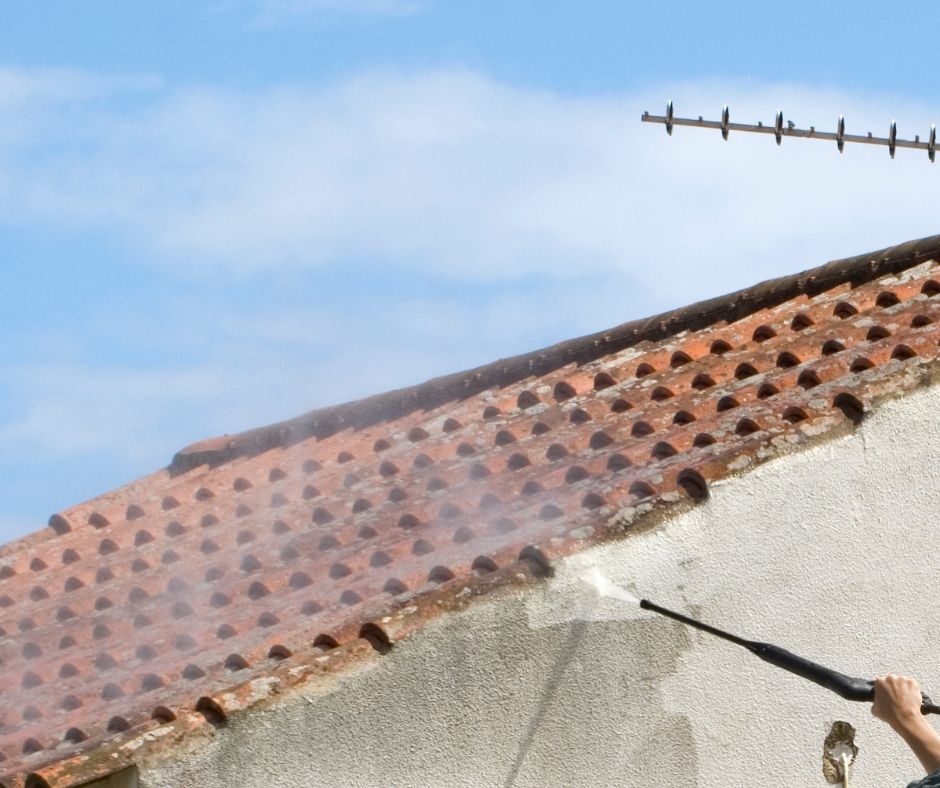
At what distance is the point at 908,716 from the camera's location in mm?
5266

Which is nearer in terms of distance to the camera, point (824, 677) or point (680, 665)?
point (824, 677)

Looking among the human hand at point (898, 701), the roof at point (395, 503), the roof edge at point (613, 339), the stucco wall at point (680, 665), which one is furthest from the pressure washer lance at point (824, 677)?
the roof edge at point (613, 339)

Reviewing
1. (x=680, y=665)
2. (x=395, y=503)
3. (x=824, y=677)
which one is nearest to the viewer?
(x=824, y=677)

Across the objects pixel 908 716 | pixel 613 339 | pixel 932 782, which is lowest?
pixel 932 782

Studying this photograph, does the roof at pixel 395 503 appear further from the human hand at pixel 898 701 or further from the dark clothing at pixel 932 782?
the dark clothing at pixel 932 782

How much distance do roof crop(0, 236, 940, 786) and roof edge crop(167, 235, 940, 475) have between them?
15 millimetres

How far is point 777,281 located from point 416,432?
224 cm

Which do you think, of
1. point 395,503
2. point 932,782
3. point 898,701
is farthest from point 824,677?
point 395,503

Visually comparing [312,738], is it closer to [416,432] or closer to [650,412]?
Answer: [650,412]

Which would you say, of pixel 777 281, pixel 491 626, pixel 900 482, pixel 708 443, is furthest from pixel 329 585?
pixel 777 281

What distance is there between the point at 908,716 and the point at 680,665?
1549mm

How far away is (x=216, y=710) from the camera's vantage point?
20.5 feet

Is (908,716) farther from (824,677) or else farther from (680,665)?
(680,665)

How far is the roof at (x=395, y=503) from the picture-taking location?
671 centimetres
